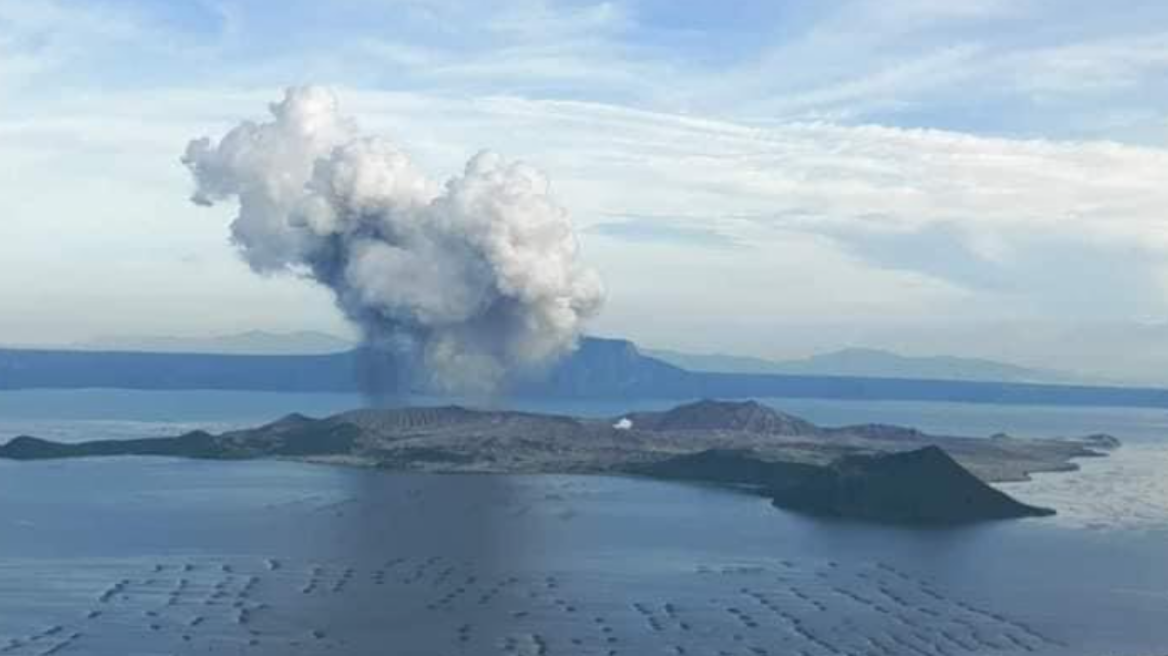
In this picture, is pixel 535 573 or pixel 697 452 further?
pixel 697 452

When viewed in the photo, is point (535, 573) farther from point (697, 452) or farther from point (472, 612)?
point (697, 452)

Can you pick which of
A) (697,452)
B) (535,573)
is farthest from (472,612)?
(697,452)

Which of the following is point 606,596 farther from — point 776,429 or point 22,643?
point 776,429

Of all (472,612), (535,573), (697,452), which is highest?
(697,452)

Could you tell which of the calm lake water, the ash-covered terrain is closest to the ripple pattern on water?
the calm lake water

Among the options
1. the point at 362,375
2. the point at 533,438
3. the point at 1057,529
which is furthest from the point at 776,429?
the point at 1057,529

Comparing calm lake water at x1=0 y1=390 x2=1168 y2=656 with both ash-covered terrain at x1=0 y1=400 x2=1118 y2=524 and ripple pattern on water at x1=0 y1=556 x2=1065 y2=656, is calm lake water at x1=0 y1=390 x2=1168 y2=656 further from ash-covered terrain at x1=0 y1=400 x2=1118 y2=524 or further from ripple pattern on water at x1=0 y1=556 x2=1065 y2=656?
ash-covered terrain at x1=0 y1=400 x2=1118 y2=524
